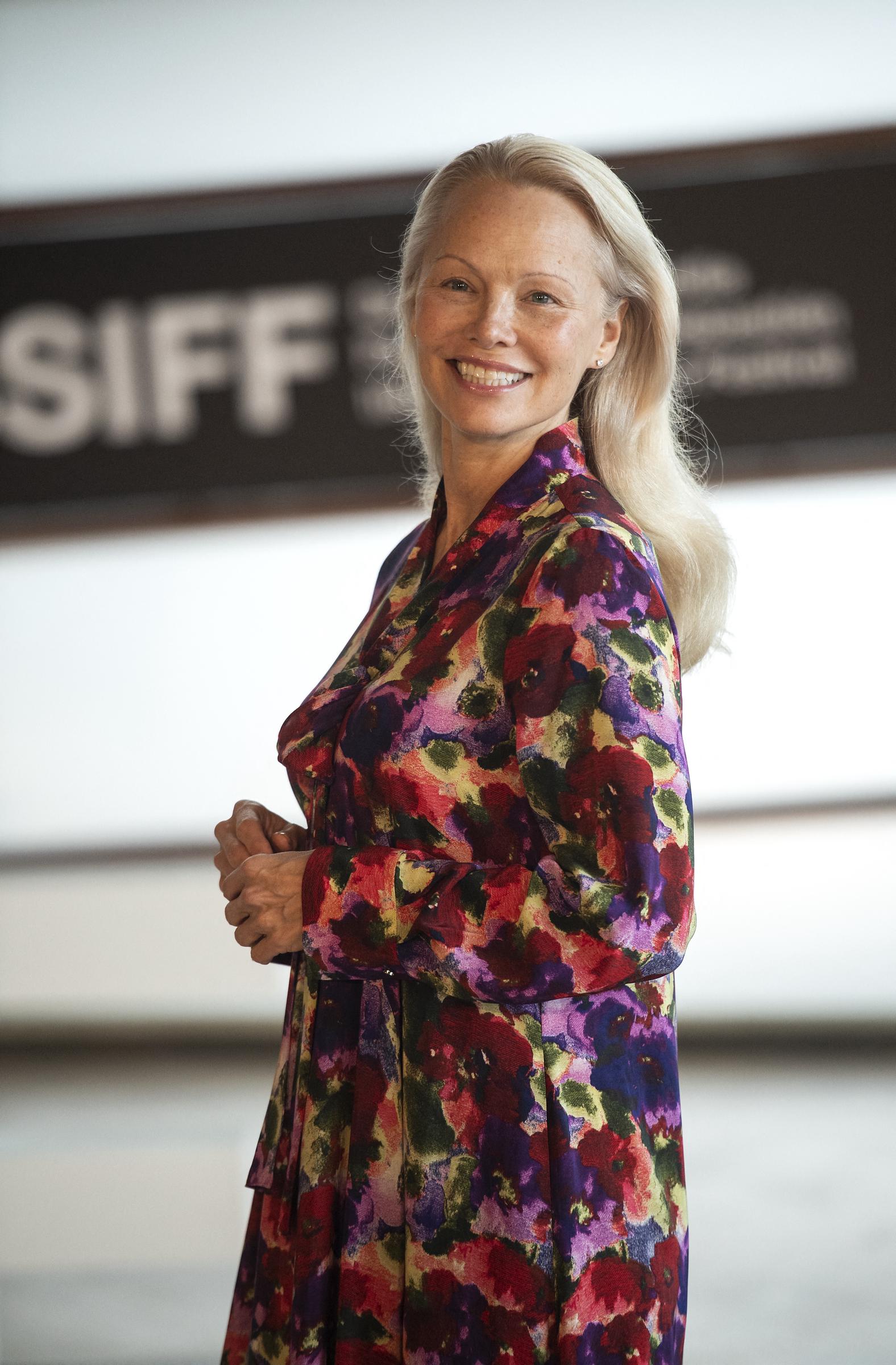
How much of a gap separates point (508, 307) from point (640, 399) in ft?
0.68

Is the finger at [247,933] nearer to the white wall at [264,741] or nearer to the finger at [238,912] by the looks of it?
the finger at [238,912]

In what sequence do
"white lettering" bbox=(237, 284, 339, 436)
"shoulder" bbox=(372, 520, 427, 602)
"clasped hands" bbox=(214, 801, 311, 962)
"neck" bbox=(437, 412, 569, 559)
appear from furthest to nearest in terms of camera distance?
"white lettering" bbox=(237, 284, 339, 436) < "shoulder" bbox=(372, 520, 427, 602) < "neck" bbox=(437, 412, 569, 559) < "clasped hands" bbox=(214, 801, 311, 962)

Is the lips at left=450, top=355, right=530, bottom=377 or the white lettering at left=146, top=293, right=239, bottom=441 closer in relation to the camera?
the lips at left=450, top=355, right=530, bottom=377

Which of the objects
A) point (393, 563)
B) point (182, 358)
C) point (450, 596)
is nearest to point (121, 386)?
point (182, 358)

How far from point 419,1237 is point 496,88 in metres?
3.23

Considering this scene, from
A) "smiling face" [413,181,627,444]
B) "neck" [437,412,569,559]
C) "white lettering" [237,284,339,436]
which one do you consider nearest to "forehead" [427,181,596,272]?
"smiling face" [413,181,627,444]

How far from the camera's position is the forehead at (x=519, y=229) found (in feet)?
3.56

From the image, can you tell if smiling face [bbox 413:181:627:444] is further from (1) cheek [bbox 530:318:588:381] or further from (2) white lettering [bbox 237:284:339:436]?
(2) white lettering [bbox 237:284:339:436]

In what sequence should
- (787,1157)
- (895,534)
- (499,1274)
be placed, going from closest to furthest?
(499,1274) < (787,1157) < (895,534)

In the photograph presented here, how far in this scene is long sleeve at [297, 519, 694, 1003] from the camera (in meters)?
0.91

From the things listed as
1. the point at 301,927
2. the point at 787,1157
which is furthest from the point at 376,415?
the point at 301,927

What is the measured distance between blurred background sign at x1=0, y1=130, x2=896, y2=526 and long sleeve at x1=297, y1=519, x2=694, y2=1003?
2517 millimetres

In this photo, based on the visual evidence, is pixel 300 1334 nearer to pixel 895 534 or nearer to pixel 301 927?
pixel 301 927

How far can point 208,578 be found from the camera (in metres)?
3.55
